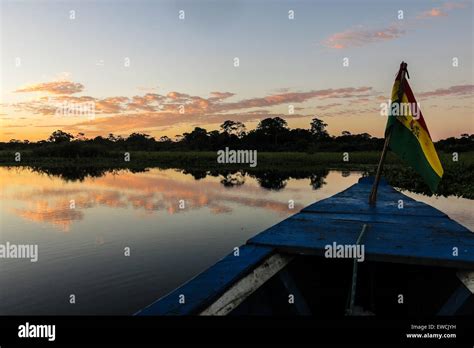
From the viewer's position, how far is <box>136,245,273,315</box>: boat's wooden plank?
2.62 metres

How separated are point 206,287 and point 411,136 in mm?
5098

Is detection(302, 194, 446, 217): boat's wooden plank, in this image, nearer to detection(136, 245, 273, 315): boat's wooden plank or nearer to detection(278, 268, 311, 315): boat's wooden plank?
detection(278, 268, 311, 315): boat's wooden plank

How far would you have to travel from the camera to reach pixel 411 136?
657 centimetres

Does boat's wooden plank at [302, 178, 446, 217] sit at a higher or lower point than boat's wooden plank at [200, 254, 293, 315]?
higher

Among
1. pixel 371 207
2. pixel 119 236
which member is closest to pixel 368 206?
pixel 371 207

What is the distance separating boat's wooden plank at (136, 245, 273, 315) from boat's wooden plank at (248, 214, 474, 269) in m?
0.68

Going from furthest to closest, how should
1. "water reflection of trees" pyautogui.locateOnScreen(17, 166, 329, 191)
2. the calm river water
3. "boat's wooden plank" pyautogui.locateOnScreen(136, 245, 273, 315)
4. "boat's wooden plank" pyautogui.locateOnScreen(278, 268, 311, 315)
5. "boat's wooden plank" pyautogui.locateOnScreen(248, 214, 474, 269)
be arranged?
"water reflection of trees" pyautogui.locateOnScreen(17, 166, 329, 191) < the calm river water < "boat's wooden plank" pyautogui.locateOnScreen(278, 268, 311, 315) < "boat's wooden plank" pyautogui.locateOnScreen(248, 214, 474, 269) < "boat's wooden plank" pyautogui.locateOnScreen(136, 245, 273, 315)

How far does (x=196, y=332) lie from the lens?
2.62 meters

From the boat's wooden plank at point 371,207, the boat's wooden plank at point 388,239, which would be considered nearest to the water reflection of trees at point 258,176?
the boat's wooden plank at point 371,207

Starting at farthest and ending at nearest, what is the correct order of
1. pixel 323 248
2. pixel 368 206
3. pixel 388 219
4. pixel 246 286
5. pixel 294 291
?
1. pixel 368 206
2. pixel 388 219
3. pixel 294 291
4. pixel 323 248
5. pixel 246 286

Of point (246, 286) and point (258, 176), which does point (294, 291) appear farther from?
point (258, 176)

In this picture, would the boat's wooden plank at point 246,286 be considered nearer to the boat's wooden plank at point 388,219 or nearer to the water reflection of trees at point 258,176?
the boat's wooden plank at point 388,219

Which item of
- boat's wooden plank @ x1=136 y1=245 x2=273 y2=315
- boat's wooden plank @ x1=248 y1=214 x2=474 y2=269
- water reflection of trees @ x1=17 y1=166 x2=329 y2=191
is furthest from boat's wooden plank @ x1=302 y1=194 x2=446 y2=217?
water reflection of trees @ x1=17 y1=166 x2=329 y2=191

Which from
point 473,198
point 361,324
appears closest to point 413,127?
point 361,324
